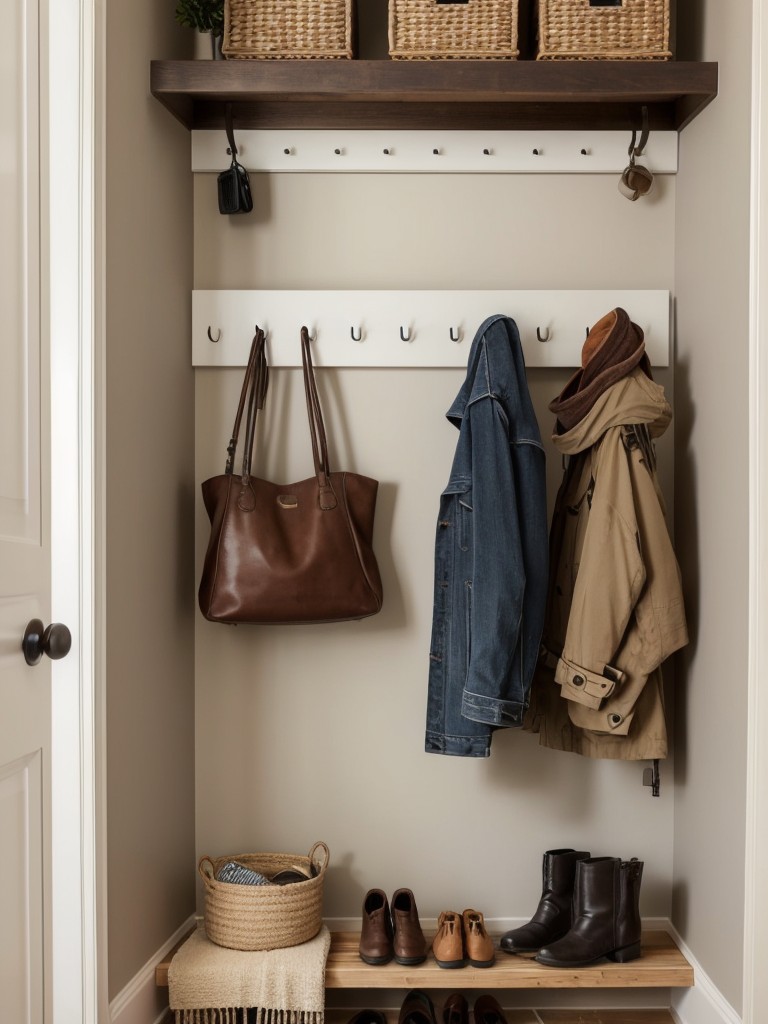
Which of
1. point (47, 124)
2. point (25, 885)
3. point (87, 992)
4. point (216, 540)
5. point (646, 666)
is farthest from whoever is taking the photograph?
point (216, 540)

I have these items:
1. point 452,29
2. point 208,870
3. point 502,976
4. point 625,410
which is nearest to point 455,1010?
point 502,976

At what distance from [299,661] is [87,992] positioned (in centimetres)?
86

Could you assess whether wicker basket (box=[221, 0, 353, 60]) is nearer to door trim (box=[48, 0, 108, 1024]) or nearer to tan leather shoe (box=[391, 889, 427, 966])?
door trim (box=[48, 0, 108, 1024])

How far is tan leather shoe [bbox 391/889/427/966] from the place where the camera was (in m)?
2.07

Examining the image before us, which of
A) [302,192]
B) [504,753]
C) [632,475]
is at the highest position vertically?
[302,192]

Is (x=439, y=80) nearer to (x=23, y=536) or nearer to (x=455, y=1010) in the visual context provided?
(x=23, y=536)

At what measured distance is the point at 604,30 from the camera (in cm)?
210

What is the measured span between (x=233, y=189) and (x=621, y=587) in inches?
49.4

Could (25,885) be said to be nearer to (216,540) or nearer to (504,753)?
(216,540)

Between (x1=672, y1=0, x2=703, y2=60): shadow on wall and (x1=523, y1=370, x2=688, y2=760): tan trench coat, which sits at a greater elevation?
(x1=672, y1=0, x2=703, y2=60): shadow on wall

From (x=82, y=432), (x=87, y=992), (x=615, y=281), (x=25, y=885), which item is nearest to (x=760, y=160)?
(x=615, y=281)

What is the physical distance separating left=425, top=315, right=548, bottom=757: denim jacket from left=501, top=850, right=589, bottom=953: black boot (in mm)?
368

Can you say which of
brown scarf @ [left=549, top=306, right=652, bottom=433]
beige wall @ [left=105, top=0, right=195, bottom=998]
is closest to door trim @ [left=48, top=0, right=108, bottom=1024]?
beige wall @ [left=105, top=0, right=195, bottom=998]

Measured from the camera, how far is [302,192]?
237 cm
